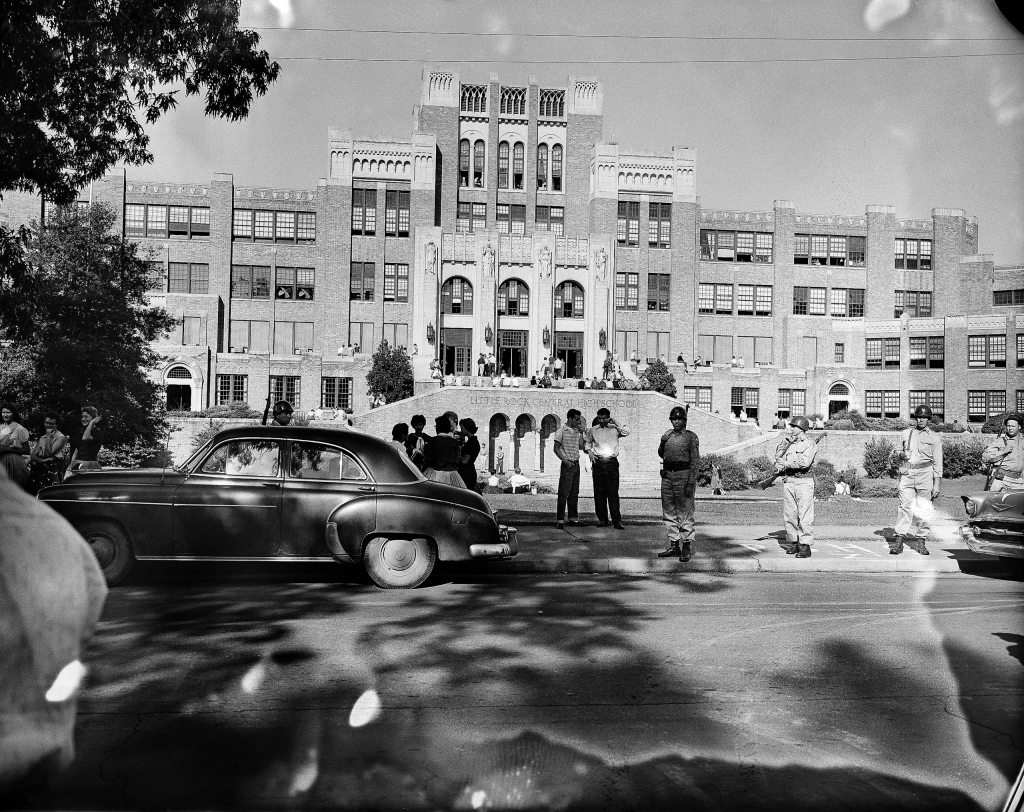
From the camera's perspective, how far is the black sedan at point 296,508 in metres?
6.13

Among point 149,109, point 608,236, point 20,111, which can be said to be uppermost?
point 608,236

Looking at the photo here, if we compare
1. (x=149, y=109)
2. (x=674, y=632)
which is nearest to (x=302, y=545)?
(x=674, y=632)

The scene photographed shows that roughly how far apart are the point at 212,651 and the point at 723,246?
6437cm

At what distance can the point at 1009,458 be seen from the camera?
39.3 feet

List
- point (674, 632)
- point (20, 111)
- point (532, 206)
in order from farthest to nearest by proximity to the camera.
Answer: point (532, 206), point (674, 632), point (20, 111)

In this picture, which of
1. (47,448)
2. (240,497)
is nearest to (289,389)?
(240,497)

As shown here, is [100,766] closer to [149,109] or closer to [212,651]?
[149,109]

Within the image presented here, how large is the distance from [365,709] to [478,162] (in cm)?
6191

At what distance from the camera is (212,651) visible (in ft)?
17.0

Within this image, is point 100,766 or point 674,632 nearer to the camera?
point 100,766

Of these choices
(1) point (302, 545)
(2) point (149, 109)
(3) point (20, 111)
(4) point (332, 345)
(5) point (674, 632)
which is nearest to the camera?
(3) point (20, 111)

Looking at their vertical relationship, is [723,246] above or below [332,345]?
above

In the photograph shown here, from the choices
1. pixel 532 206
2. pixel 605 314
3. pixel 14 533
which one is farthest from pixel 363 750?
pixel 532 206

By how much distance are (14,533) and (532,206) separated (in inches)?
2529
